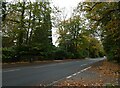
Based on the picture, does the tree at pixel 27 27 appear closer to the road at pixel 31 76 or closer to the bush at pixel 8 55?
the bush at pixel 8 55

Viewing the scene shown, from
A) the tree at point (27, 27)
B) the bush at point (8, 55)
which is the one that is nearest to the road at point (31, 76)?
the bush at point (8, 55)

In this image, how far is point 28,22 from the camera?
135 feet

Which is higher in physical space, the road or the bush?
the bush

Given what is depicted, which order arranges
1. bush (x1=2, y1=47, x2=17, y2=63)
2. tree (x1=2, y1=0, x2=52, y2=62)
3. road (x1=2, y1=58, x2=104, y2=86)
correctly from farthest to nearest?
tree (x1=2, y1=0, x2=52, y2=62)
bush (x1=2, y1=47, x2=17, y2=63)
road (x1=2, y1=58, x2=104, y2=86)

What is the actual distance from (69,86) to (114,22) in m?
4.35

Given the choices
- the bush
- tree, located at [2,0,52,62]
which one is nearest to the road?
the bush

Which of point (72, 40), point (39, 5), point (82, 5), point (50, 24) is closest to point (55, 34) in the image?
point (72, 40)

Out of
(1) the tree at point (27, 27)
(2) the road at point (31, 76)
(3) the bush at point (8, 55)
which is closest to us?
(2) the road at point (31, 76)

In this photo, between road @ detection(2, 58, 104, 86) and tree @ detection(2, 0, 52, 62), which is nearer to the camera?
road @ detection(2, 58, 104, 86)

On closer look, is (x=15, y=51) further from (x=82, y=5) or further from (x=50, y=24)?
(x=82, y=5)

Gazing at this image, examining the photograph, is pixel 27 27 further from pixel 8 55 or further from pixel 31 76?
pixel 31 76

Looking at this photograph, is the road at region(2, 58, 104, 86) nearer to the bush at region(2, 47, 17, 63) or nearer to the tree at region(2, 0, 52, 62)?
the bush at region(2, 47, 17, 63)

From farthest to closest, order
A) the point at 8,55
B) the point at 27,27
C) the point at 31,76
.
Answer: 1. the point at 27,27
2. the point at 8,55
3. the point at 31,76

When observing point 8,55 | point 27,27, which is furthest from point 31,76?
point 27,27
